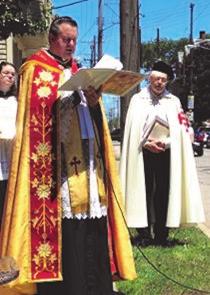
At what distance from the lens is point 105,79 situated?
14.5 ft

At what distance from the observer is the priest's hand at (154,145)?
7367mm

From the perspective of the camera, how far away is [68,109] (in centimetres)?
469

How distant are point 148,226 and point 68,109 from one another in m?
3.32

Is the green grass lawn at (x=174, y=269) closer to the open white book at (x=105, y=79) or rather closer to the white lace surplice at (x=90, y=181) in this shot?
the white lace surplice at (x=90, y=181)

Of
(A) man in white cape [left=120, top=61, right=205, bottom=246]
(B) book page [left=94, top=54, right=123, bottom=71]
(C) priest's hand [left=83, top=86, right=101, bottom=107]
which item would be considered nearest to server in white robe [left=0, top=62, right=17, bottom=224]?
(C) priest's hand [left=83, top=86, right=101, bottom=107]

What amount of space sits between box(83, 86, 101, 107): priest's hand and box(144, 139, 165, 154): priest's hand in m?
2.74

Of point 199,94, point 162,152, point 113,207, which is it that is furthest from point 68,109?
point 199,94

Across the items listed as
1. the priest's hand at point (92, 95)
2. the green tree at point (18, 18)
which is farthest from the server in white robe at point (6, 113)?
the green tree at point (18, 18)

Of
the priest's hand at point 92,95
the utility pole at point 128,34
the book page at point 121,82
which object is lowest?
the priest's hand at point 92,95

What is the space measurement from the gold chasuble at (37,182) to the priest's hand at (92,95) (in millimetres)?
221

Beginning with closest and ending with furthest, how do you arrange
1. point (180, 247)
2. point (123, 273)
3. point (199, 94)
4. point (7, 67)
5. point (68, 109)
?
point (68, 109) < point (123, 273) < point (7, 67) < point (180, 247) < point (199, 94)

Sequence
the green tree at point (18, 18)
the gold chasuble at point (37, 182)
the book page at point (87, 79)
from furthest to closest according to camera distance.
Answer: the green tree at point (18, 18) < the gold chasuble at point (37, 182) < the book page at point (87, 79)

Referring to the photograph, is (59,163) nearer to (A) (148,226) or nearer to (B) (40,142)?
(B) (40,142)

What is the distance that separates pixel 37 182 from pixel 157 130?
9.61ft
